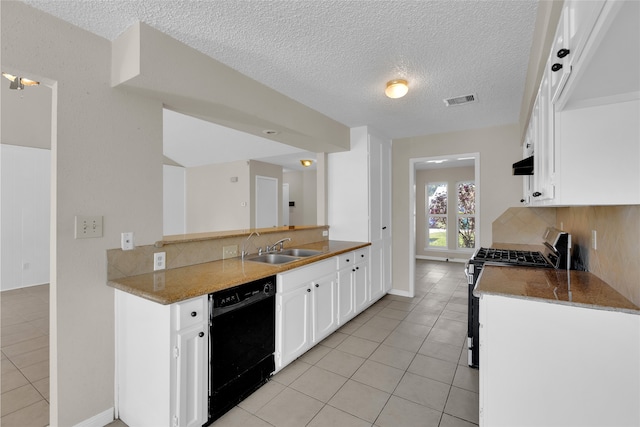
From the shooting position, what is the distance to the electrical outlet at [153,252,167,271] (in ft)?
6.72

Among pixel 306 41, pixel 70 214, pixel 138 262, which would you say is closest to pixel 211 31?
pixel 306 41

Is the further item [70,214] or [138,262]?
[138,262]

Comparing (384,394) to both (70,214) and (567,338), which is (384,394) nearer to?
(567,338)

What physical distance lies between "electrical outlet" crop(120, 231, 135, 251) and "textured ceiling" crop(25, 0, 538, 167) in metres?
1.25

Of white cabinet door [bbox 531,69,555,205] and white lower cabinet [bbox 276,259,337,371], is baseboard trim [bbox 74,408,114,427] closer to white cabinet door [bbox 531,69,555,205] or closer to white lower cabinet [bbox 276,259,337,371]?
white lower cabinet [bbox 276,259,337,371]

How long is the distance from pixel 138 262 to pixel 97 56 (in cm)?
132

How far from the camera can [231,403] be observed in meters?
1.88

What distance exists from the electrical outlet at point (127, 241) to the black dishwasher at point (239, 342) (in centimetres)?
69

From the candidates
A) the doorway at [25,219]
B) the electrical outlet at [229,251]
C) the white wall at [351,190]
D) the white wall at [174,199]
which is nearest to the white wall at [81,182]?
A: the electrical outlet at [229,251]

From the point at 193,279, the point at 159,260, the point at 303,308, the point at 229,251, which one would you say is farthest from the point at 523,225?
the point at 159,260

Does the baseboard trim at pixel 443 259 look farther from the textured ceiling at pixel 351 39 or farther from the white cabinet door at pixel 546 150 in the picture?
the white cabinet door at pixel 546 150

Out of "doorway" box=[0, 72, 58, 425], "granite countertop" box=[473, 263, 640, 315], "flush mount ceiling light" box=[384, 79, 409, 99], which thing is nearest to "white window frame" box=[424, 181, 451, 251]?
"flush mount ceiling light" box=[384, 79, 409, 99]

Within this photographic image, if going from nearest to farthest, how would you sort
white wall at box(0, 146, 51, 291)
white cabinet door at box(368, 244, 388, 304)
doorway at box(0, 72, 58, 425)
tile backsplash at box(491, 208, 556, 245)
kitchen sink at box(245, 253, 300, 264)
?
kitchen sink at box(245, 253, 300, 264)
doorway at box(0, 72, 58, 425)
tile backsplash at box(491, 208, 556, 245)
white cabinet door at box(368, 244, 388, 304)
white wall at box(0, 146, 51, 291)

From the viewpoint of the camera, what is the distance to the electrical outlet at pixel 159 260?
205 cm
